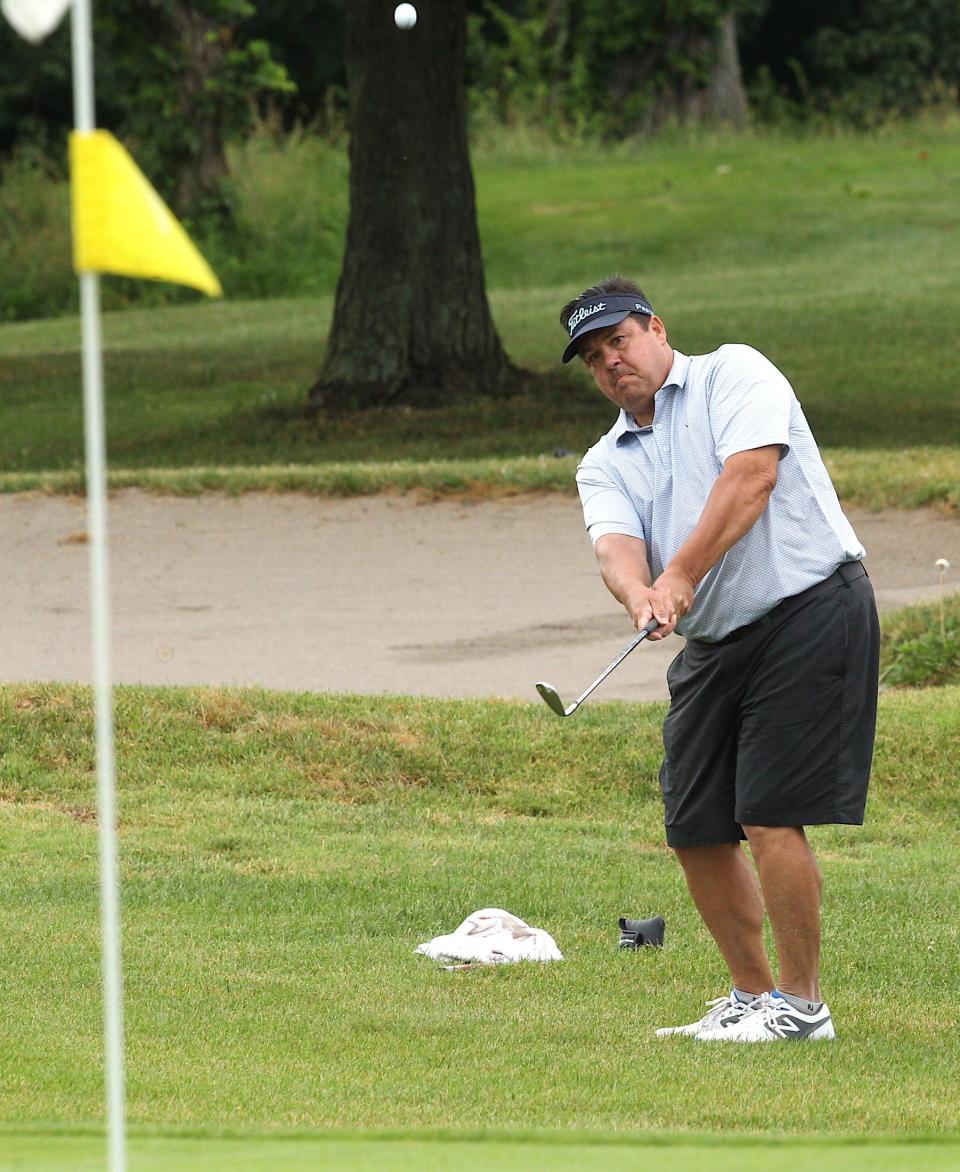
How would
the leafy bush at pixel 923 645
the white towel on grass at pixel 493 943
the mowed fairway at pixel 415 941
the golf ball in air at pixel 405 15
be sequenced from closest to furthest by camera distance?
1. the mowed fairway at pixel 415 941
2. the white towel on grass at pixel 493 943
3. the leafy bush at pixel 923 645
4. the golf ball in air at pixel 405 15

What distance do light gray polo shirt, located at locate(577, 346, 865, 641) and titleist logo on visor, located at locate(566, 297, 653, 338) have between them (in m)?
0.16

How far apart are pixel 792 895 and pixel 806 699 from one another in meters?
0.45

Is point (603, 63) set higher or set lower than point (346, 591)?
higher

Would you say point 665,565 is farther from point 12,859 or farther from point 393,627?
point 393,627

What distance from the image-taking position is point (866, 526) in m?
11.7

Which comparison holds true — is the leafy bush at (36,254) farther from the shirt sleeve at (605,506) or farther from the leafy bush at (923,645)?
the shirt sleeve at (605,506)

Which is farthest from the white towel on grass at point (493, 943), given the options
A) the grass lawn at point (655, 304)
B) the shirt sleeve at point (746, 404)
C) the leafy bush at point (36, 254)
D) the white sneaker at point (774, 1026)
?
the leafy bush at point (36, 254)

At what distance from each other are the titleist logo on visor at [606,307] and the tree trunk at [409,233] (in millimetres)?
11451

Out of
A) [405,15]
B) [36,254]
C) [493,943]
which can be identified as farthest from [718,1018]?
[36,254]

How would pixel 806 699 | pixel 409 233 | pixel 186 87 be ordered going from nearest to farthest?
pixel 806 699
pixel 409 233
pixel 186 87

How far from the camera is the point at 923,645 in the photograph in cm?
941

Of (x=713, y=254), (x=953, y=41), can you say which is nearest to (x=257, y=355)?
(x=713, y=254)

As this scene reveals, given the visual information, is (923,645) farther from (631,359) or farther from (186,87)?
(186,87)

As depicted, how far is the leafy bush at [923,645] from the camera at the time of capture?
9320 millimetres
